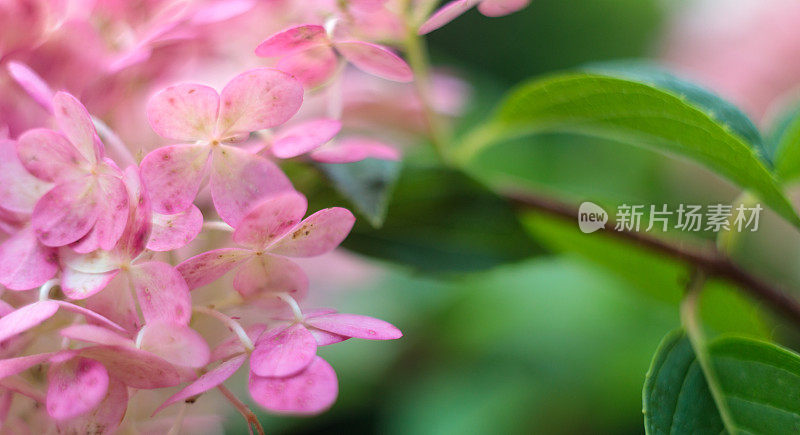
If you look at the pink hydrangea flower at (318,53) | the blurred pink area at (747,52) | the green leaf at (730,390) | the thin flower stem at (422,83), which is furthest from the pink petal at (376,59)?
the blurred pink area at (747,52)

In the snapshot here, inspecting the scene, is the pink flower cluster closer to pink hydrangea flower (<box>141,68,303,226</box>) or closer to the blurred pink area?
pink hydrangea flower (<box>141,68,303,226</box>)

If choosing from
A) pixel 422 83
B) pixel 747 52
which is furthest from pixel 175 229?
pixel 747 52

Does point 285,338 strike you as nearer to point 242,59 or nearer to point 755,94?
point 242,59

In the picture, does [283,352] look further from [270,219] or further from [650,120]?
[650,120]

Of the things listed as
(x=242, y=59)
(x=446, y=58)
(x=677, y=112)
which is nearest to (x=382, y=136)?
(x=242, y=59)

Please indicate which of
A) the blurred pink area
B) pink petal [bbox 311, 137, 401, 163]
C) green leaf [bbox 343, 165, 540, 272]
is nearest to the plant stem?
green leaf [bbox 343, 165, 540, 272]
